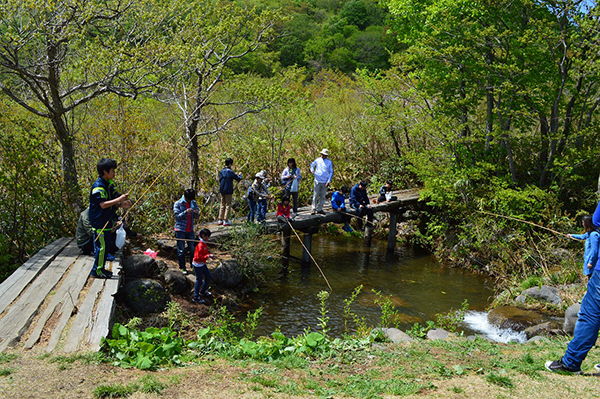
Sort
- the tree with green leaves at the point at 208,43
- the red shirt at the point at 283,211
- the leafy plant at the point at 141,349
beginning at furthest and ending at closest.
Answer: the red shirt at the point at 283,211 → the tree with green leaves at the point at 208,43 → the leafy plant at the point at 141,349

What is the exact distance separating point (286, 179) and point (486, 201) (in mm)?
6590

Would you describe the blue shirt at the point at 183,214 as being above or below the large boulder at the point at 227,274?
above

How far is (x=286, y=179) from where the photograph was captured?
40.2 feet

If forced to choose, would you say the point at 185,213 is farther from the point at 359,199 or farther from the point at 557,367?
the point at 557,367

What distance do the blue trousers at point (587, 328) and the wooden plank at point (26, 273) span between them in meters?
6.64

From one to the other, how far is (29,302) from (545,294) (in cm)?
970

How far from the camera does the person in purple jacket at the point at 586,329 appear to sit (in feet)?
17.0

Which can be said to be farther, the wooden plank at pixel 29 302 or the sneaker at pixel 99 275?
the sneaker at pixel 99 275

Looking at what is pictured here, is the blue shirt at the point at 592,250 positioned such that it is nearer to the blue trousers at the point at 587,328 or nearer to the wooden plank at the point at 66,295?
the blue trousers at the point at 587,328

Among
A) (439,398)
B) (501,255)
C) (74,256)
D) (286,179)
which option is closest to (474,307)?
(501,255)

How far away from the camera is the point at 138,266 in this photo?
902 centimetres

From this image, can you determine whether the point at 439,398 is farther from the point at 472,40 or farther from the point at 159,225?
the point at 472,40

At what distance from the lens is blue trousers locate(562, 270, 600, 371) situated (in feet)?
17.0

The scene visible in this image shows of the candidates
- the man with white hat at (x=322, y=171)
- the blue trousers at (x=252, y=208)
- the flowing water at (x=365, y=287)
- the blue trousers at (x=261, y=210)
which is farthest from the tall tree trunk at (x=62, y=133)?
the man with white hat at (x=322, y=171)
